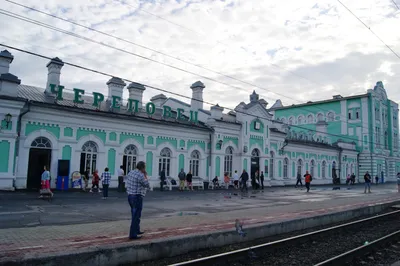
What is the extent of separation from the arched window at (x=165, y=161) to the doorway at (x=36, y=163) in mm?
7942

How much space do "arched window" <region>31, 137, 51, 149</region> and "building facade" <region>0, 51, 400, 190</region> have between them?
0.05m

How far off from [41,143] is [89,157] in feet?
9.99

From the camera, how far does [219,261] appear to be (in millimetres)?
6980

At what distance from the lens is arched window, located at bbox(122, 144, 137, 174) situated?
22.6 m

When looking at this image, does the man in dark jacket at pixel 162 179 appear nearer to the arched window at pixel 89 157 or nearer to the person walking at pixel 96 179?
the arched window at pixel 89 157

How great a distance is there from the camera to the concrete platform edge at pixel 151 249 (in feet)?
19.1

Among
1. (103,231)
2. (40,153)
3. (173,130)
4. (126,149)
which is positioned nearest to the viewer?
(103,231)

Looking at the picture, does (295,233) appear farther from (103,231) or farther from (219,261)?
(103,231)

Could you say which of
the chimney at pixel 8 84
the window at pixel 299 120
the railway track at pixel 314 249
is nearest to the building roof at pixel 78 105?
the chimney at pixel 8 84

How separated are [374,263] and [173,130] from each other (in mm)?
18621

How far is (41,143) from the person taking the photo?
1900cm

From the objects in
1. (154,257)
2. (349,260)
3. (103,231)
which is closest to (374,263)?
(349,260)

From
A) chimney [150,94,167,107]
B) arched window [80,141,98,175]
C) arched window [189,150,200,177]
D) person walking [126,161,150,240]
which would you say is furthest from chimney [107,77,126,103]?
person walking [126,161,150,240]

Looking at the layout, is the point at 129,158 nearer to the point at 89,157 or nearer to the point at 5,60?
the point at 89,157
